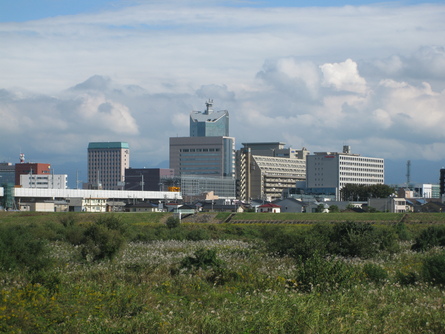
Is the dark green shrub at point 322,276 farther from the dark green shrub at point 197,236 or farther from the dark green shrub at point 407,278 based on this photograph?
the dark green shrub at point 197,236

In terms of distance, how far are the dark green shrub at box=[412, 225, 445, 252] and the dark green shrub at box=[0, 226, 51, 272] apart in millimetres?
23756

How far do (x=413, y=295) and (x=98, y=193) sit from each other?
448 ft

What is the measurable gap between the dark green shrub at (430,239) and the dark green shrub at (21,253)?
77.9 feet

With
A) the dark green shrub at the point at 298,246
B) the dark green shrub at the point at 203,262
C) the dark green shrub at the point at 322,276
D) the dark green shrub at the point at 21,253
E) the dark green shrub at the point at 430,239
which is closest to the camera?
the dark green shrub at the point at 322,276

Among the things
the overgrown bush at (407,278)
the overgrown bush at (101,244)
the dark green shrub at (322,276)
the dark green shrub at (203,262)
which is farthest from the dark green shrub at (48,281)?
the overgrown bush at (101,244)

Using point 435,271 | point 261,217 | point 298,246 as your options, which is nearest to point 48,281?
point 435,271

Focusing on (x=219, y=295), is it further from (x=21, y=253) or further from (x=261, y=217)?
(x=261, y=217)

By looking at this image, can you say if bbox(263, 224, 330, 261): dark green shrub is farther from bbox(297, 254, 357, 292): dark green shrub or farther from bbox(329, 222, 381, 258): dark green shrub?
bbox(297, 254, 357, 292): dark green shrub

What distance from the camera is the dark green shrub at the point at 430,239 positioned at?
4260 cm

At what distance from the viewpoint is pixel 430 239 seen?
4488cm

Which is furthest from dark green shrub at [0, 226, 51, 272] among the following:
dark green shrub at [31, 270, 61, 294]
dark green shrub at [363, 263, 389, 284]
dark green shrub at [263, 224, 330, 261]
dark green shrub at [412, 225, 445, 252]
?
dark green shrub at [412, 225, 445, 252]

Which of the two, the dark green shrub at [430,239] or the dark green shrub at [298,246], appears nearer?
the dark green shrub at [298,246]

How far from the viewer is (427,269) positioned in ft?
78.1

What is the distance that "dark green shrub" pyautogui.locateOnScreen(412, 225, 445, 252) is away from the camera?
42.6m
